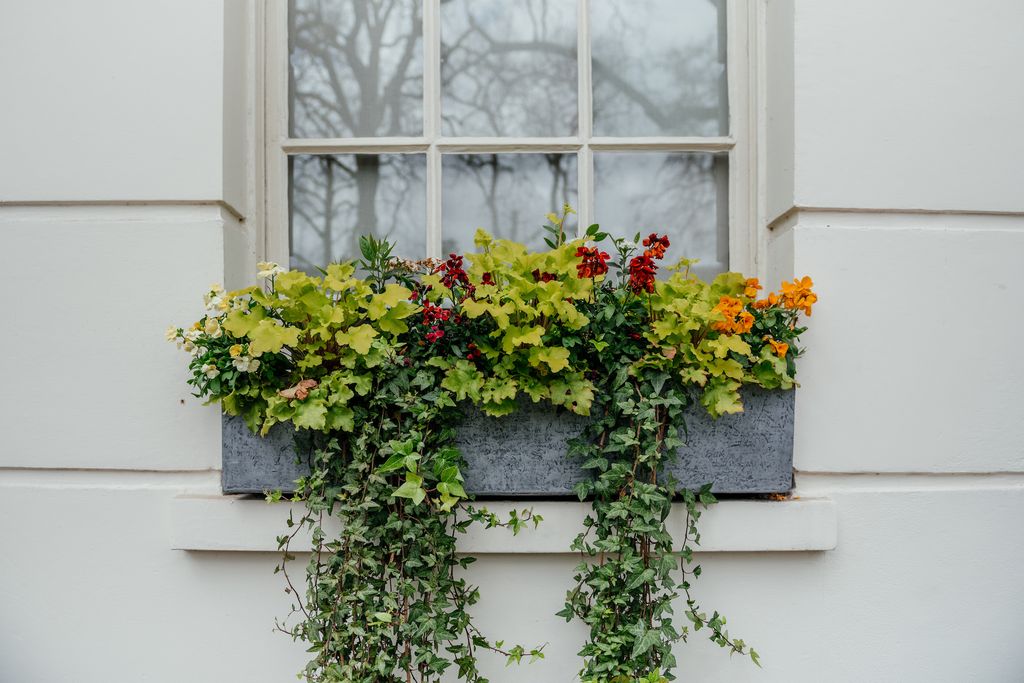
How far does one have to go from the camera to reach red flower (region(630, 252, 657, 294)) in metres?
1.41

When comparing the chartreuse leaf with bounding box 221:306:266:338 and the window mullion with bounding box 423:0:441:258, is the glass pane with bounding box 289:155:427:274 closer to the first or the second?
the window mullion with bounding box 423:0:441:258

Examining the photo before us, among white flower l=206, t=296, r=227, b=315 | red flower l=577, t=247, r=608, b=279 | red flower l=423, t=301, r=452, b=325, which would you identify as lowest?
red flower l=423, t=301, r=452, b=325

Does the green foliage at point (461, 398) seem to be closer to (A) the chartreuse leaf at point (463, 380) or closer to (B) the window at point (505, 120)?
(A) the chartreuse leaf at point (463, 380)

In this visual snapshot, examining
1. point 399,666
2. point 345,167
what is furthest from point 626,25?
point 399,666

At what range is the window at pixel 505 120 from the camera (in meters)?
1.77

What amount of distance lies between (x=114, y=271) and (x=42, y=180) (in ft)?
0.91

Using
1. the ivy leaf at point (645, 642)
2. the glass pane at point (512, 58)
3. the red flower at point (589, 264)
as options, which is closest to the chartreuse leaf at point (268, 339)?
the red flower at point (589, 264)

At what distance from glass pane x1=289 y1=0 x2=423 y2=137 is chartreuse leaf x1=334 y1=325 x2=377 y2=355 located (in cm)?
69

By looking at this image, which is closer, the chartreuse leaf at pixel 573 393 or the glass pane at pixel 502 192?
the chartreuse leaf at pixel 573 393

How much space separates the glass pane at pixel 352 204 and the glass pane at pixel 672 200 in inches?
20.3

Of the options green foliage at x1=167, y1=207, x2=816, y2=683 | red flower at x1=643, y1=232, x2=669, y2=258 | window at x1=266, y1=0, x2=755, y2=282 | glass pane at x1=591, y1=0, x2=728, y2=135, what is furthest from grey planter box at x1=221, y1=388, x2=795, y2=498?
glass pane at x1=591, y1=0, x2=728, y2=135

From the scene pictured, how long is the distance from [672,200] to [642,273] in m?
0.47

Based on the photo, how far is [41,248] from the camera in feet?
5.01

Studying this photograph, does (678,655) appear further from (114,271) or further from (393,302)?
(114,271)
